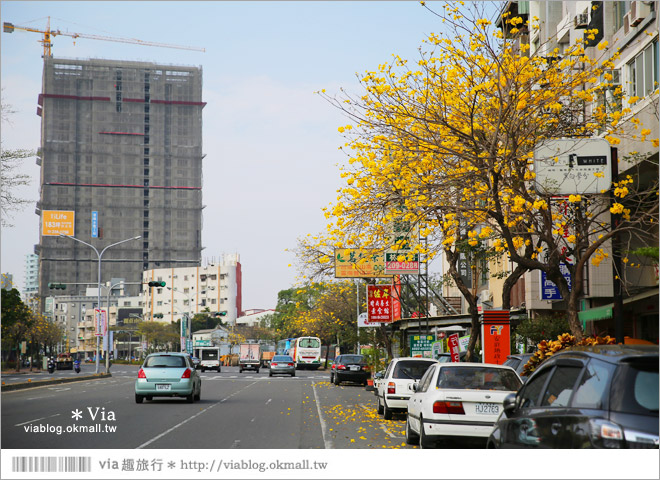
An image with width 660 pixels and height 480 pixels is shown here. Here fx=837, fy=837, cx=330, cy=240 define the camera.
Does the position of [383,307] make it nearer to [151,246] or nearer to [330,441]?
[330,441]

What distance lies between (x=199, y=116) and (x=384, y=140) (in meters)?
138

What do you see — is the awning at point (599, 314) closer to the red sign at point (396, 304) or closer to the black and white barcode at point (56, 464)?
the black and white barcode at point (56, 464)

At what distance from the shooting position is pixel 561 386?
7359 mm

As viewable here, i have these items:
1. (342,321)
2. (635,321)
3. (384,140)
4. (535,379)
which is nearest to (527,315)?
(635,321)

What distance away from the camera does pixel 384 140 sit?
16234 mm

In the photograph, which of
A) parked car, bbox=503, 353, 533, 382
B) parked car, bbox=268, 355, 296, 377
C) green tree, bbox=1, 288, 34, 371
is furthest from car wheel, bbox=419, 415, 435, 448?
parked car, bbox=268, 355, 296, 377

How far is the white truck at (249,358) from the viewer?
7394 cm

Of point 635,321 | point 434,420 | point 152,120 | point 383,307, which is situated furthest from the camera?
point 152,120

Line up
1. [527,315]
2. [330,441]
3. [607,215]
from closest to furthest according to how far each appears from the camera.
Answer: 1. [330,441]
2. [607,215]
3. [527,315]

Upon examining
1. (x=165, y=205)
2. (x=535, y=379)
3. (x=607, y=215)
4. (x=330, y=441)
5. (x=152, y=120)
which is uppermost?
(x=152, y=120)

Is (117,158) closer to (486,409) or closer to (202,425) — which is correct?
(202,425)

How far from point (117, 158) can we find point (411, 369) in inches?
5288

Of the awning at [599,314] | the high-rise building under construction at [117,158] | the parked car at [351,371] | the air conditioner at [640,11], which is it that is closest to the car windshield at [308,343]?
the parked car at [351,371]

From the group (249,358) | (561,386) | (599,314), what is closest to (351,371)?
(599,314)
